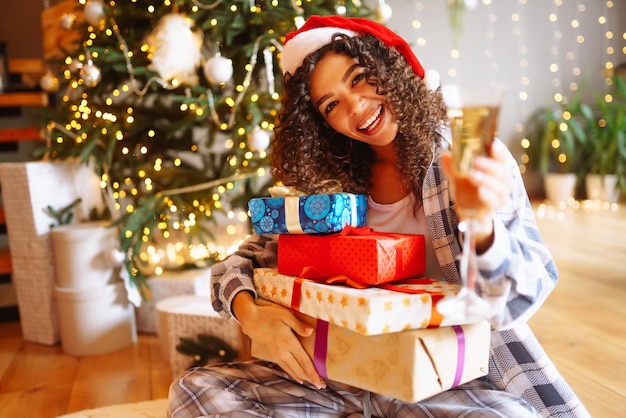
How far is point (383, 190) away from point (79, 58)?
53.3 inches

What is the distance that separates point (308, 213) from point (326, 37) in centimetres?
37

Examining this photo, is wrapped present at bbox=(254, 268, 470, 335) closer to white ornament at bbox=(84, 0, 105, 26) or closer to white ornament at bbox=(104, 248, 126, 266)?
white ornament at bbox=(104, 248, 126, 266)

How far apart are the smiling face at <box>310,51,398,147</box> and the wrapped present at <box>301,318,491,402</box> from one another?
1.32 feet

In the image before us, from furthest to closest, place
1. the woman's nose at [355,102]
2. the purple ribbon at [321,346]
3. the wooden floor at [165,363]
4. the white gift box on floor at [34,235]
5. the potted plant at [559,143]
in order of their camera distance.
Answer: the potted plant at [559,143] < the white gift box on floor at [34,235] < the wooden floor at [165,363] < the woman's nose at [355,102] < the purple ribbon at [321,346]

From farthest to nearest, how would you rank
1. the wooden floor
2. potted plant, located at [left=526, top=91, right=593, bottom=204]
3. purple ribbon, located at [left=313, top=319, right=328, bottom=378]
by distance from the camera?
potted plant, located at [left=526, top=91, right=593, bottom=204] < the wooden floor < purple ribbon, located at [left=313, top=319, right=328, bottom=378]

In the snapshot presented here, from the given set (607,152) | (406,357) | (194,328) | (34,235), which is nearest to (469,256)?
(406,357)

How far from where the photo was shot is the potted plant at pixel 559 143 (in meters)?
4.31

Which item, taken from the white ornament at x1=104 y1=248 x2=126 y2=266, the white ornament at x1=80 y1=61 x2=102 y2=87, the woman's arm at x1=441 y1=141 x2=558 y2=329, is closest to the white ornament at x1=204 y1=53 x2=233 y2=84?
the white ornament at x1=80 y1=61 x2=102 y2=87

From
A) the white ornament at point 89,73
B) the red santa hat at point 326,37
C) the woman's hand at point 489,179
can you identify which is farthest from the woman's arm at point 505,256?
the white ornament at point 89,73

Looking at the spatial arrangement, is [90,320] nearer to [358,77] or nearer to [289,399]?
[289,399]

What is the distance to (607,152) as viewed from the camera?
13.7 ft

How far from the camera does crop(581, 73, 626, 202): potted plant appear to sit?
4.11m

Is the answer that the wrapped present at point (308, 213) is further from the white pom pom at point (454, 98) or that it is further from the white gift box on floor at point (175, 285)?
the white gift box on floor at point (175, 285)

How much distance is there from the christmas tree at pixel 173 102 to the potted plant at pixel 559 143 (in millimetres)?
2729
